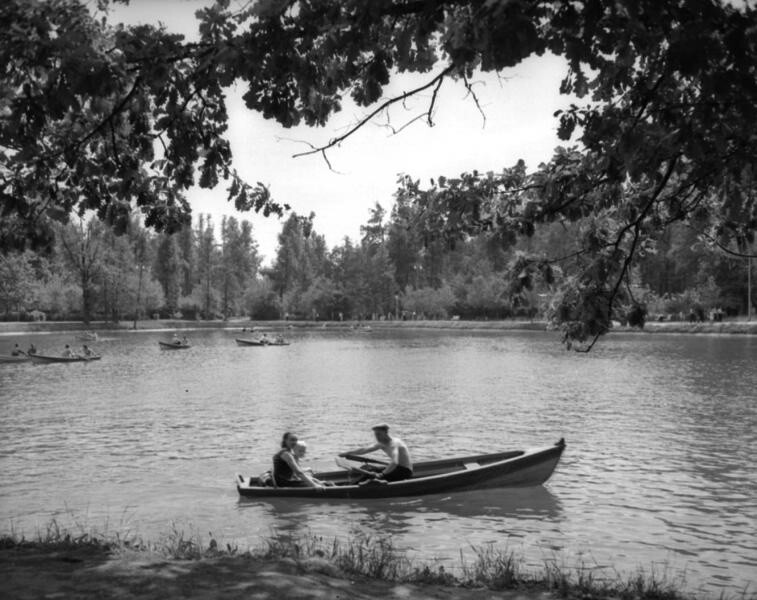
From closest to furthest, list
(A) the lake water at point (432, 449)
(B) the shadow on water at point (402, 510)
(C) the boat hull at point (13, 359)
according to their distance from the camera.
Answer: (A) the lake water at point (432, 449)
(B) the shadow on water at point (402, 510)
(C) the boat hull at point (13, 359)

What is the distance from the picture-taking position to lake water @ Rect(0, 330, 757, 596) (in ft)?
38.6

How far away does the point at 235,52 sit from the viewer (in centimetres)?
556

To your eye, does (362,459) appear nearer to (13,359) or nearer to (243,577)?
(243,577)

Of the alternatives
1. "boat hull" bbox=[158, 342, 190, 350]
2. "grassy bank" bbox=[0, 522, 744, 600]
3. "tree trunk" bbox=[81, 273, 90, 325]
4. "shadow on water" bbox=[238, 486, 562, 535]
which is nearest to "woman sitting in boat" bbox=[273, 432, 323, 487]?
"shadow on water" bbox=[238, 486, 562, 535]

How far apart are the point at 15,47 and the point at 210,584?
4.91 meters

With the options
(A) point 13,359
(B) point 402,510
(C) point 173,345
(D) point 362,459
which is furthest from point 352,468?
(C) point 173,345

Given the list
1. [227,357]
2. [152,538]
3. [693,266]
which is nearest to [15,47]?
[152,538]

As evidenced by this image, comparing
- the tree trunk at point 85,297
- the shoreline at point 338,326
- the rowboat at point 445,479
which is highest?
the tree trunk at point 85,297

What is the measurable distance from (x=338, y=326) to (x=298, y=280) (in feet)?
80.4

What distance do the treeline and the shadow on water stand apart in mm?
58969

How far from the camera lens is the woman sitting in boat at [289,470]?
1378 cm

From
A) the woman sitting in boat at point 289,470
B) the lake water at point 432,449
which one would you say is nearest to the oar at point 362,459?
the woman sitting in boat at point 289,470

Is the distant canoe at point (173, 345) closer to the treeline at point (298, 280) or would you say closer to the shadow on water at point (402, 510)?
the treeline at point (298, 280)

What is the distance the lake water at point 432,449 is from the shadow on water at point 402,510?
0.18 ft
